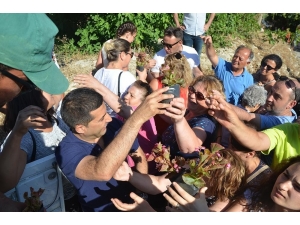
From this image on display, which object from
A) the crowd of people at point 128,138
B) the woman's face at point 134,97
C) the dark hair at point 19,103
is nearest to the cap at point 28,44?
the crowd of people at point 128,138

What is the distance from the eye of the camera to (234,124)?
2.20 metres

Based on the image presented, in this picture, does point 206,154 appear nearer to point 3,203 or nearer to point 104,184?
point 104,184

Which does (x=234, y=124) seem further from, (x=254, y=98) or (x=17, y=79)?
(x=254, y=98)

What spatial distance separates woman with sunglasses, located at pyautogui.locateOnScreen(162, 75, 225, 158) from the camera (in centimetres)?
238

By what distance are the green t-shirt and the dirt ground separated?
4.70m

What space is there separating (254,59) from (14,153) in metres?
8.20

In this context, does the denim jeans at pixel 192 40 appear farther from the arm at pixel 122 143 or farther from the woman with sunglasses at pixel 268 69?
the arm at pixel 122 143

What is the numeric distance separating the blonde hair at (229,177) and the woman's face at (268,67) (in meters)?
3.21

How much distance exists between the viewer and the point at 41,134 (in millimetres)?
2391

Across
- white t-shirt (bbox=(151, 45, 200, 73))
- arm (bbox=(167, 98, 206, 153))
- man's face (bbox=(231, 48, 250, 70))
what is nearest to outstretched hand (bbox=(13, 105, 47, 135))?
arm (bbox=(167, 98, 206, 153))

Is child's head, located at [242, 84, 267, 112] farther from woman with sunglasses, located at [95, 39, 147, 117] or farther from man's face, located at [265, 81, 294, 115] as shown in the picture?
woman with sunglasses, located at [95, 39, 147, 117]

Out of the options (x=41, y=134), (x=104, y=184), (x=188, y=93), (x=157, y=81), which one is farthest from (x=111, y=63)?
(x=104, y=184)

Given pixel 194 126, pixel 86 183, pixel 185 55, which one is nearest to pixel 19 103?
pixel 86 183

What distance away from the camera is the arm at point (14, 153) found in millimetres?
2010
